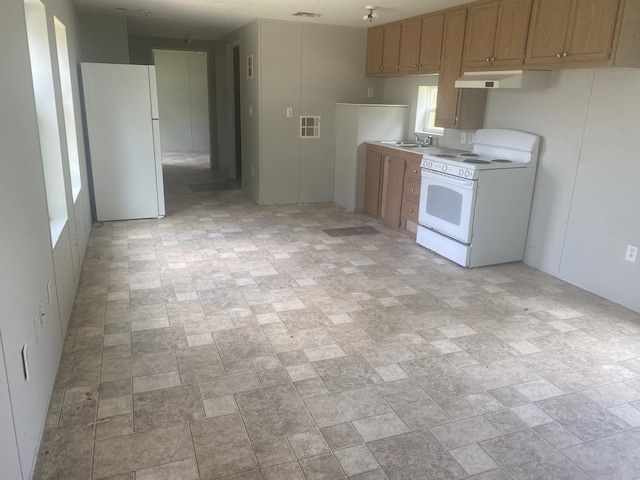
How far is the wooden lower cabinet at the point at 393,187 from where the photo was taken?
5.27 metres

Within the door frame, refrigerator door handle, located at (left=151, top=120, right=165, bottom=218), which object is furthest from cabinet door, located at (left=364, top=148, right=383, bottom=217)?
the door frame

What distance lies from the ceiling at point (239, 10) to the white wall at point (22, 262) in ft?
9.96

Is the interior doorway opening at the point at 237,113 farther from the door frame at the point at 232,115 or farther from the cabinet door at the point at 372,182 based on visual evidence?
the cabinet door at the point at 372,182

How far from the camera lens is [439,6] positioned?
4.82m

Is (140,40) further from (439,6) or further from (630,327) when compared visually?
(630,327)

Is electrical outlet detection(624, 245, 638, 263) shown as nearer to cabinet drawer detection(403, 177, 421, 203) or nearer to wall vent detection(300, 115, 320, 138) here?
cabinet drawer detection(403, 177, 421, 203)

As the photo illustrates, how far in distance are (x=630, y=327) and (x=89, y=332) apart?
3666mm

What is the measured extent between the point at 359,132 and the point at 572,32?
2.93 meters

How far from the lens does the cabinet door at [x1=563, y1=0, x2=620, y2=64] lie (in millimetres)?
3283

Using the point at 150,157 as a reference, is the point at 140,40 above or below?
above

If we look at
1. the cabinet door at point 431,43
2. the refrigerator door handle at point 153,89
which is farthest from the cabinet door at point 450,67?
the refrigerator door handle at point 153,89

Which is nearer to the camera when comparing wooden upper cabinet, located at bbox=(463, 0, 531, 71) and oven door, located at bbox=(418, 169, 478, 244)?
wooden upper cabinet, located at bbox=(463, 0, 531, 71)

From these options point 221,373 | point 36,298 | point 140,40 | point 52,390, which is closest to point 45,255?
point 36,298

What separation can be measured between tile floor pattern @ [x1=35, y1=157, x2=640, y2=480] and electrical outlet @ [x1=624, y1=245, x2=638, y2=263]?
1.24 ft
